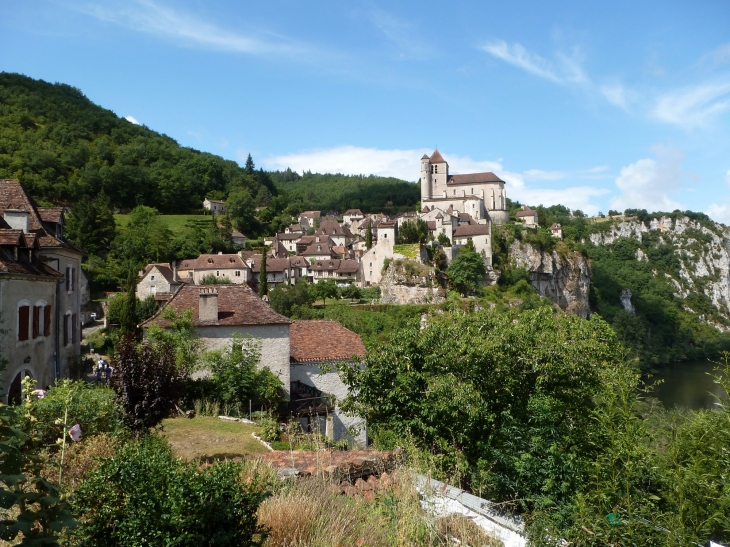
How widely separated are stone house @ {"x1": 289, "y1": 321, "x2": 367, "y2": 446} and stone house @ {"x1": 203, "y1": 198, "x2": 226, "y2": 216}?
85.0 m

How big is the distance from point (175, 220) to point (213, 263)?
2747 centimetres

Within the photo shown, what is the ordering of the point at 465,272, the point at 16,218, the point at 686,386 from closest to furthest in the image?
the point at 16,218
the point at 465,272
the point at 686,386

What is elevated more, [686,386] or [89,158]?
[89,158]

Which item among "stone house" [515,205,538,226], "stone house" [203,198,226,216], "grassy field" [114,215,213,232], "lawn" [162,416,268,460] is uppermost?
"stone house" [203,198,226,216]

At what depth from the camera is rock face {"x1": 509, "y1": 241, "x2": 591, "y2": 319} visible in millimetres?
76875

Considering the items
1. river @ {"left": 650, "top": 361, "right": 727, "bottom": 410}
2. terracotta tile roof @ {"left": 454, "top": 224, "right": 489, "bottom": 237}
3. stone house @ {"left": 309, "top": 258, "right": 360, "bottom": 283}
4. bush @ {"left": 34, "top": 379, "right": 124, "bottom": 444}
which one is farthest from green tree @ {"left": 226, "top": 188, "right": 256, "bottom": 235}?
bush @ {"left": 34, "top": 379, "right": 124, "bottom": 444}

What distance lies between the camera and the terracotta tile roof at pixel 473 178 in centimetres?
9412

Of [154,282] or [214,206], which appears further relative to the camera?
[214,206]

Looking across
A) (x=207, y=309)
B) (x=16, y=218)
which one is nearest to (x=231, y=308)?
(x=207, y=309)

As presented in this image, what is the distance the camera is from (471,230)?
73.7 m

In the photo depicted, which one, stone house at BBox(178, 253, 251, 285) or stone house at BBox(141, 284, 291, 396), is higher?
stone house at BBox(178, 253, 251, 285)

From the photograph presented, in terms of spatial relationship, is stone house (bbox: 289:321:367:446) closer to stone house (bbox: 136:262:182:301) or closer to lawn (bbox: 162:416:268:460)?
lawn (bbox: 162:416:268:460)

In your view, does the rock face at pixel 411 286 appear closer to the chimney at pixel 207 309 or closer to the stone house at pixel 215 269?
the stone house at pixel 215 269

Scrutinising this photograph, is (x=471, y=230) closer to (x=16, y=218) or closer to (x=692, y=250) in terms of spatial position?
(x=16, y=218)
